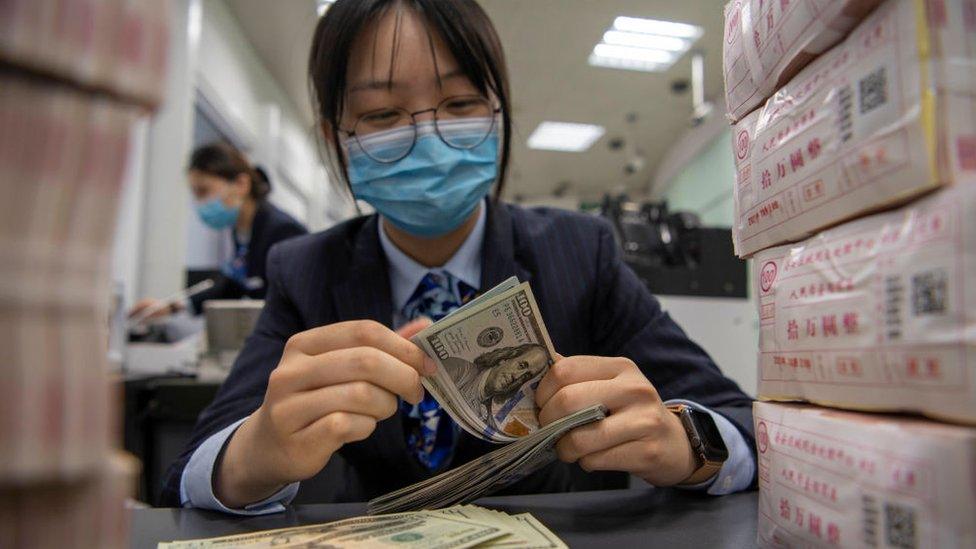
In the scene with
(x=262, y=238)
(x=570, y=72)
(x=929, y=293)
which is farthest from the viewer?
(x=570, y=72)

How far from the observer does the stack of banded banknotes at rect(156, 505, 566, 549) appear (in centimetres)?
53

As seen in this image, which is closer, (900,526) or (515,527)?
(900,526)

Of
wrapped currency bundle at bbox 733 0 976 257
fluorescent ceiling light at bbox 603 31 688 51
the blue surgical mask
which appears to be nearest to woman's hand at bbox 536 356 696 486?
wrapped currency bundle at bbox 733 0 976 257

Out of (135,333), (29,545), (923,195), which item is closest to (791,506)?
(923,195)

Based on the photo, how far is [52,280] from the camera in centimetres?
27

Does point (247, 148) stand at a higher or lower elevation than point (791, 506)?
higher

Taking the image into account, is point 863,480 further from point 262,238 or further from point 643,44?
point 643,44

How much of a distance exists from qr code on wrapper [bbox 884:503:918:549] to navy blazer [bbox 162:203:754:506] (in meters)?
0.55

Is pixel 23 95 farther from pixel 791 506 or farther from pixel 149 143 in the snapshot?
pixel 149 143

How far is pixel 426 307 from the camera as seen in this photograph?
1.10 meters

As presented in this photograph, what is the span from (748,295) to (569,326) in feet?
6.03

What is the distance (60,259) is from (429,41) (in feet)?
2.59

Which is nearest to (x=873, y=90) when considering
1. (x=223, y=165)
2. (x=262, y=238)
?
(x=262, y=238)

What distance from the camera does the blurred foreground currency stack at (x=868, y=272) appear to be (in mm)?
363
